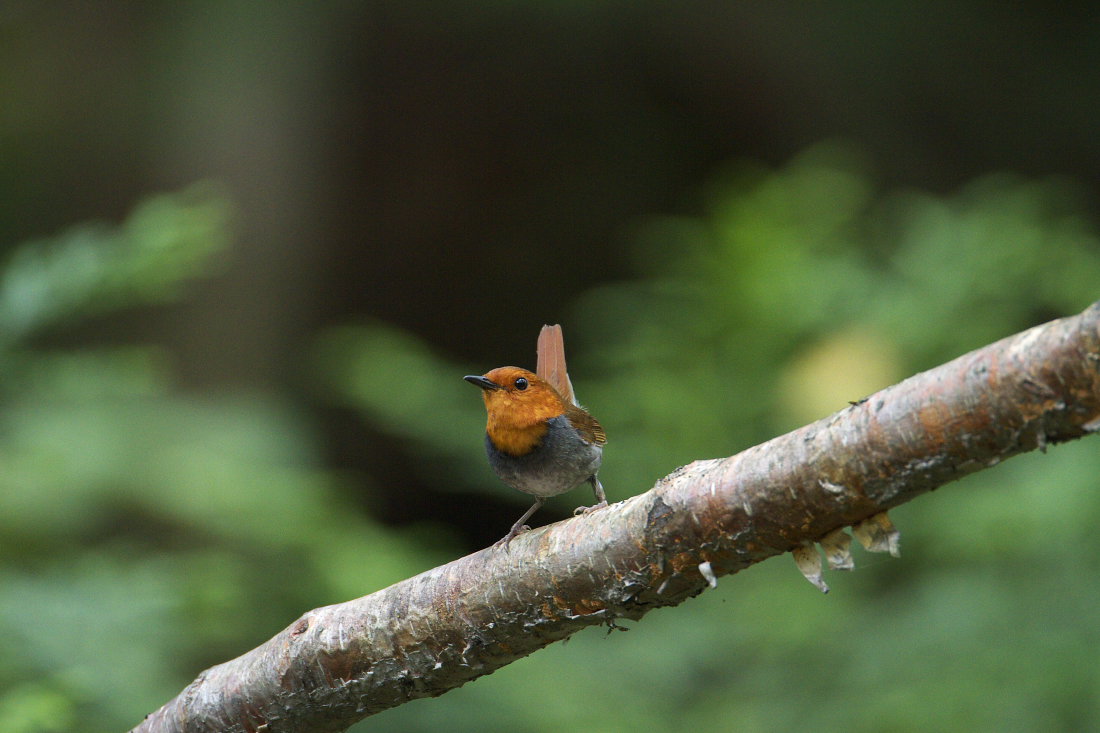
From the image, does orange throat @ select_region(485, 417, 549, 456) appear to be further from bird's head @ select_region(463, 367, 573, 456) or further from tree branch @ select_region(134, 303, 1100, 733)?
tree branch @ select_region(134, 303, 1100, 733)

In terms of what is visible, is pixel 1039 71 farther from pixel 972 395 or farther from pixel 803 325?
pixel 972 395

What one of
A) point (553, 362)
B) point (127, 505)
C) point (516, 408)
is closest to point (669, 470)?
point (553, 362)

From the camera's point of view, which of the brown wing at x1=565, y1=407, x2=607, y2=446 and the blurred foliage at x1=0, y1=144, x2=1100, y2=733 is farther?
the blurred foliage at x1=0, y1=144, x2=1100, y2=733

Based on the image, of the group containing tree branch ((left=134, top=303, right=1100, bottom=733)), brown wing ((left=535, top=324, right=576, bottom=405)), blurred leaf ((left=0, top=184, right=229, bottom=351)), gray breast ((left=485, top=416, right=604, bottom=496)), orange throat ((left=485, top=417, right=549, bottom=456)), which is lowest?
tree branch ((left=134, top=303, right=1100, bottom=733))

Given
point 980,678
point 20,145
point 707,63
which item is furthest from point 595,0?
point 980,678

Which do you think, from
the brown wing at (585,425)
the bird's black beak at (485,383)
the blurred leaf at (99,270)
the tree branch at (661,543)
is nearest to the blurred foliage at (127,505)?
the blurred leaf at (99,270)

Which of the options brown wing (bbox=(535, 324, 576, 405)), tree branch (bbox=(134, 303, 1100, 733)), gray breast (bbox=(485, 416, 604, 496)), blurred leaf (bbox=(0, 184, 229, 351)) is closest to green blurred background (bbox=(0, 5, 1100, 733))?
blurred leaf (bbox=(0, 184, 229, 351))

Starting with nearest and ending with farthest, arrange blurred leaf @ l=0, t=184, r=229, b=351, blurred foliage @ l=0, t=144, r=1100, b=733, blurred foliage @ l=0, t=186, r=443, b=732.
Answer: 1. blurred foliage @ l=0, t=186, r=443, b=732
2. blurred leaf @ l=0, t=184, r=229, b=351
3. blurred foliage @ l=0, t=144, r=1100, b=733
